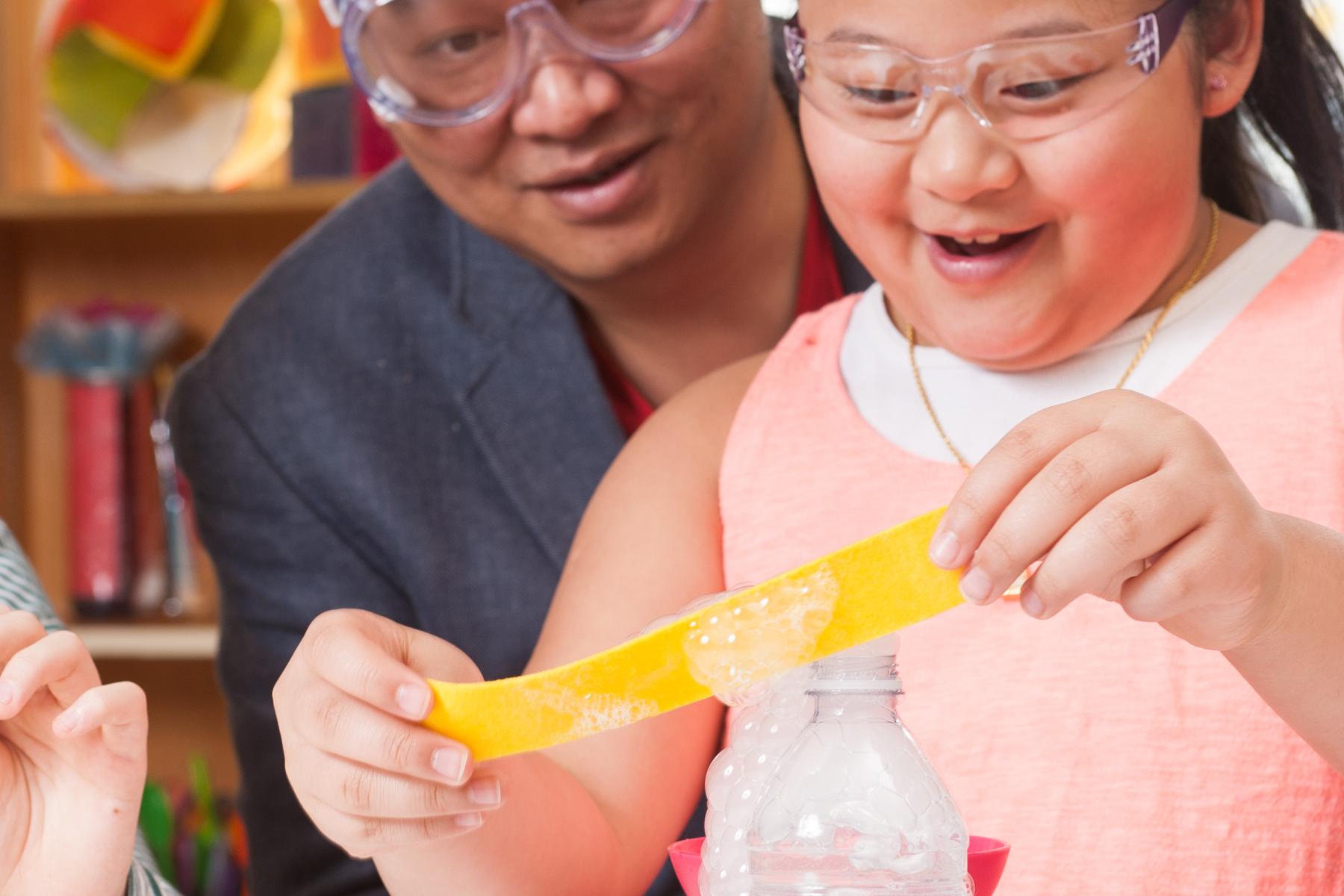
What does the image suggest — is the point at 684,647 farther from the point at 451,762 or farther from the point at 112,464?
the point at 112,464

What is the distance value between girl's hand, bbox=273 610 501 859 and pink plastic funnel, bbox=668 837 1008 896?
12 cm

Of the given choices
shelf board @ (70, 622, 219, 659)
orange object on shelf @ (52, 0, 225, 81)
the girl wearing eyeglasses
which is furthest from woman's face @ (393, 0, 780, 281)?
shelf board @ (70, 622, 219, 659)

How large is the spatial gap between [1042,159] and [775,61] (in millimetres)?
779

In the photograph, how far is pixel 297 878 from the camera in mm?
1567

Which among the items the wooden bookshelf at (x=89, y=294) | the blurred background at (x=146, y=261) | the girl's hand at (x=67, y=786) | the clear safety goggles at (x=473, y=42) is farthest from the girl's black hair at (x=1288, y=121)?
the wooden bookshelf at (x=89, y=294)

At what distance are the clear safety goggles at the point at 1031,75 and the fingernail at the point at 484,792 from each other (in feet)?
1.61

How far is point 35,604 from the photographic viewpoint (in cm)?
117

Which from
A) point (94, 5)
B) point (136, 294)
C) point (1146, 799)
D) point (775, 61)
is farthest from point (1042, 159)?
point (136, 294)

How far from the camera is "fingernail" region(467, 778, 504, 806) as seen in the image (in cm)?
79

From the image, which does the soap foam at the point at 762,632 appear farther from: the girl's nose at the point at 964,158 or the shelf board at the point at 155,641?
the shelf board at the point at 155,641

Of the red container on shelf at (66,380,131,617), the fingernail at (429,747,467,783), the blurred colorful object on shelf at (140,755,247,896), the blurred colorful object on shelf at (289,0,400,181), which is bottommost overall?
the blurred colorful object on shelf at (140,755,247,896)

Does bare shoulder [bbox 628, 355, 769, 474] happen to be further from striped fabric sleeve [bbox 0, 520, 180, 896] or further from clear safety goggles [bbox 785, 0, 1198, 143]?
striped fabric sleeve [bbox 0, 520, 180, 896]

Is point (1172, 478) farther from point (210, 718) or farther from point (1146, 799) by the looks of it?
point (210, 718)

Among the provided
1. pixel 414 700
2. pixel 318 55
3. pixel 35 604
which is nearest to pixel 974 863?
pixel 414 700
